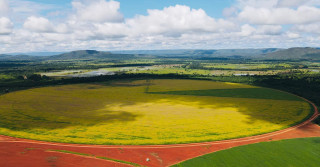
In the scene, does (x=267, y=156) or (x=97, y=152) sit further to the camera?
(x=97, y=152)

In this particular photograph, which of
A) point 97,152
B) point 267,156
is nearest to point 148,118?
point 97,152

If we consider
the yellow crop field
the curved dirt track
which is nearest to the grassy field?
the curved dirt track

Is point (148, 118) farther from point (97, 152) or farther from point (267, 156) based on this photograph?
point (267, 156)

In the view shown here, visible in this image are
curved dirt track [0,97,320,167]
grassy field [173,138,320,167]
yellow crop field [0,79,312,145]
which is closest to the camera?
grassy field [173,138,320,167]

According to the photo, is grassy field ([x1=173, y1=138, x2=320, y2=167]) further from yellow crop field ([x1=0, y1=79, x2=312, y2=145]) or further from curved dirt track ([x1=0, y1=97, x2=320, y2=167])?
yellow crop field ([x1=0, y1=79, x2=312, y2=145])

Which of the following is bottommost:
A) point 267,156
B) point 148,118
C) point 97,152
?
point 97,152

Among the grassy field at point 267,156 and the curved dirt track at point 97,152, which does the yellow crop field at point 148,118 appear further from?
the grassy field at point 267,156
